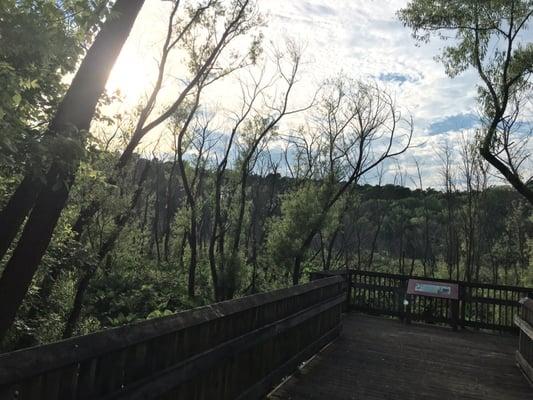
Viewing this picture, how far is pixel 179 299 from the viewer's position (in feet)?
79.8

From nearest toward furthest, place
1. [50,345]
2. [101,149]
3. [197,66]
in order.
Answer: [50,345]
[101,149]
[197,66]

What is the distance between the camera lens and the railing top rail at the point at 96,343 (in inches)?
87.3

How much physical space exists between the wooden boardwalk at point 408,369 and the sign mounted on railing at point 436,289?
4.17 ft

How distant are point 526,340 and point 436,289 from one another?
14.7ft

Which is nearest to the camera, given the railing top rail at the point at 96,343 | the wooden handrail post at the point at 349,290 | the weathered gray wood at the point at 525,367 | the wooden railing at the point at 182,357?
the railing top rail at the point at 96,343

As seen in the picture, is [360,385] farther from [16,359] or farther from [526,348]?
[16,359]

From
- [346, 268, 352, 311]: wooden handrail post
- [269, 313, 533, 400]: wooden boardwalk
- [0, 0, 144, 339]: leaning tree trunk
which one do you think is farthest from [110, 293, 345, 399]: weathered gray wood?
[346, 268, 352, 311]: wooden handrail post

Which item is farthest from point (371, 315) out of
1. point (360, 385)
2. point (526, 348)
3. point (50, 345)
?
point (50, 345)

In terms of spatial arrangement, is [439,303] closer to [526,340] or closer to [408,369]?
[526,340]

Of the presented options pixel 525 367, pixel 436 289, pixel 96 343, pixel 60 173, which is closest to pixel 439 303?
pixel 436 289

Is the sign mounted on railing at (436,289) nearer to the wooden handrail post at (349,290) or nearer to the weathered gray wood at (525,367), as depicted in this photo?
the wooden handrail post at (349,290)

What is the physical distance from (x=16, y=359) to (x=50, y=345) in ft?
0.68

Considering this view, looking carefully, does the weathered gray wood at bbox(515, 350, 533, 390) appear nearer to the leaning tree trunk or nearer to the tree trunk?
the leaning tree trunk

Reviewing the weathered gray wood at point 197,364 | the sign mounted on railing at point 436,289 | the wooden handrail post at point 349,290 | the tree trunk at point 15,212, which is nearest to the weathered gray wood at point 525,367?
the weathered gray wood at point 197,364
